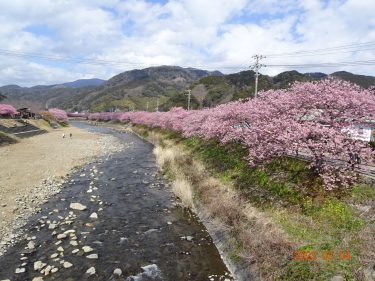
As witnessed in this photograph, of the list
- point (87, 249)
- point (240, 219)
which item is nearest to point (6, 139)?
point (87, 249)

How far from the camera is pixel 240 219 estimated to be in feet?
55.1

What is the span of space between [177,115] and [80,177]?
32698 millimetres

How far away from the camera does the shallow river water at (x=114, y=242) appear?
45.5 feet

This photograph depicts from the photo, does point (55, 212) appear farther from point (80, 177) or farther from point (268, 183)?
point (268, 183)

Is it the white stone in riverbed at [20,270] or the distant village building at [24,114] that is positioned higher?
the distant village building at [24,114]

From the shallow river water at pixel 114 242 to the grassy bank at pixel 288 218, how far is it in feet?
5.54

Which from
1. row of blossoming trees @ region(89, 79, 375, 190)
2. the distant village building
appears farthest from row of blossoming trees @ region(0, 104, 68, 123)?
row of blossoming trees @ region(89, 79, 375, 190)

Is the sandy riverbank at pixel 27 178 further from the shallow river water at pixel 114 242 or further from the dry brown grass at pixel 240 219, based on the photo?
the dry brown grass at pixel 240 219

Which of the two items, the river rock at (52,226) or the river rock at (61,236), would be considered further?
the river rock at (52,226)

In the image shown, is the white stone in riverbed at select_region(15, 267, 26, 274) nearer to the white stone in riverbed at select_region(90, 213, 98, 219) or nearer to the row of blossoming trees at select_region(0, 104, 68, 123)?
the white stone in riverbed at select_region(90, 213, 98, 219)

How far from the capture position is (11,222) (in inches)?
727

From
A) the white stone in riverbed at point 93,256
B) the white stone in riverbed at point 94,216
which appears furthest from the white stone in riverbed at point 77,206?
the white stone in riverbed at point 93,256
